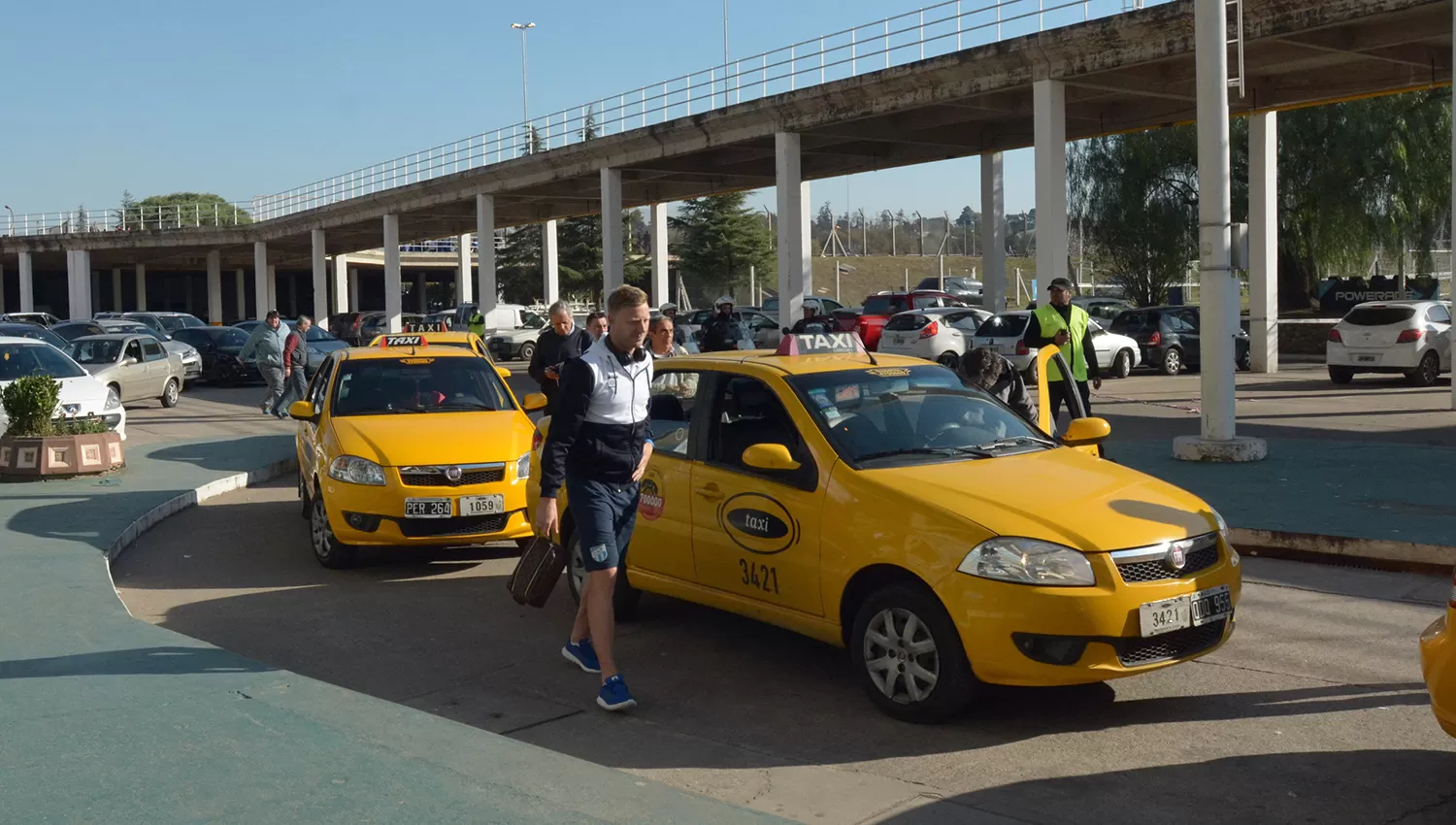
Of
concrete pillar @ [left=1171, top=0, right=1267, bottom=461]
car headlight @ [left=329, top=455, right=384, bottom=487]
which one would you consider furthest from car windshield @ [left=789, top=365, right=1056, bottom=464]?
concrete pillar @ [left=1171, top=0, right=1267, bottom=461]

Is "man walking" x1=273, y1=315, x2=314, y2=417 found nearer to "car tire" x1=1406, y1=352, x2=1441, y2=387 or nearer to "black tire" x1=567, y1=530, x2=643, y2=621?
"black tire" x1=567, y1=530, x2=643, y2=621

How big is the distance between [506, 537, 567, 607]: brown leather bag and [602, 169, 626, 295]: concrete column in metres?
34.3

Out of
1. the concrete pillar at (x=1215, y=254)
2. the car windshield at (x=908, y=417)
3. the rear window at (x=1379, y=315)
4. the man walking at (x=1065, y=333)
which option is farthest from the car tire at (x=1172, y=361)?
the car windshield at (x=908, y=417)

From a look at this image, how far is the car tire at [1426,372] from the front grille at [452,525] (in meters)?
19.7

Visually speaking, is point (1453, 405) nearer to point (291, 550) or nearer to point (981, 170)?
point (291, 550)

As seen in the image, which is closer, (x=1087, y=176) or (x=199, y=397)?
(x=199, y=397)

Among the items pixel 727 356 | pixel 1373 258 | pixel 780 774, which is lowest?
pixel 780 774

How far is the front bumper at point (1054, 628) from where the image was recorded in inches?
223

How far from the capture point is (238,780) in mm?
5000

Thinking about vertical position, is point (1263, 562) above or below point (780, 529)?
below

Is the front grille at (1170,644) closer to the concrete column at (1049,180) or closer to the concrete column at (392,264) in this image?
the concrete column at (1049,180)

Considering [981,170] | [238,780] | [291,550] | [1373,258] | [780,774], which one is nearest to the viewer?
[238,780]

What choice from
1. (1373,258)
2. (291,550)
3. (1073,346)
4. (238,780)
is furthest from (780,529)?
(1373,258)

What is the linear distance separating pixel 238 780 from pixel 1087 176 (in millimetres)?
43204
